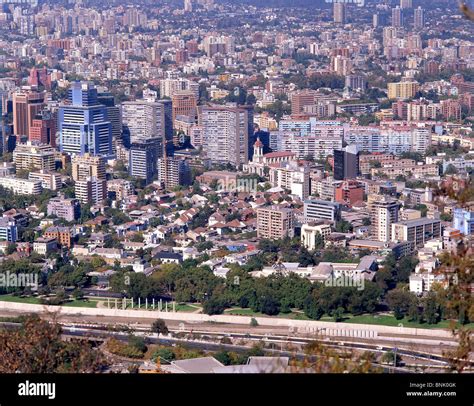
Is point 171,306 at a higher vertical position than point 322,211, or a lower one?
lower

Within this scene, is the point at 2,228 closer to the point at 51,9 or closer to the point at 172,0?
the point at 51,9

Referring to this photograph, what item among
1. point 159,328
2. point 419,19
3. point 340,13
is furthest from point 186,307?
point 340,13

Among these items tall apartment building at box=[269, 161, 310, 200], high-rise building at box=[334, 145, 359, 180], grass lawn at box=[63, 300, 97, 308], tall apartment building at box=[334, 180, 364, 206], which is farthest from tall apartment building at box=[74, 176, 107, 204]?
grass lawn at box=[63, 300, 97, 308]

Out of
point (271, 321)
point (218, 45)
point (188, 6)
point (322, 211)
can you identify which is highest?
point (188, 6)

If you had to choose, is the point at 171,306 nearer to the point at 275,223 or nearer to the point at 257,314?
the point at 257,314
